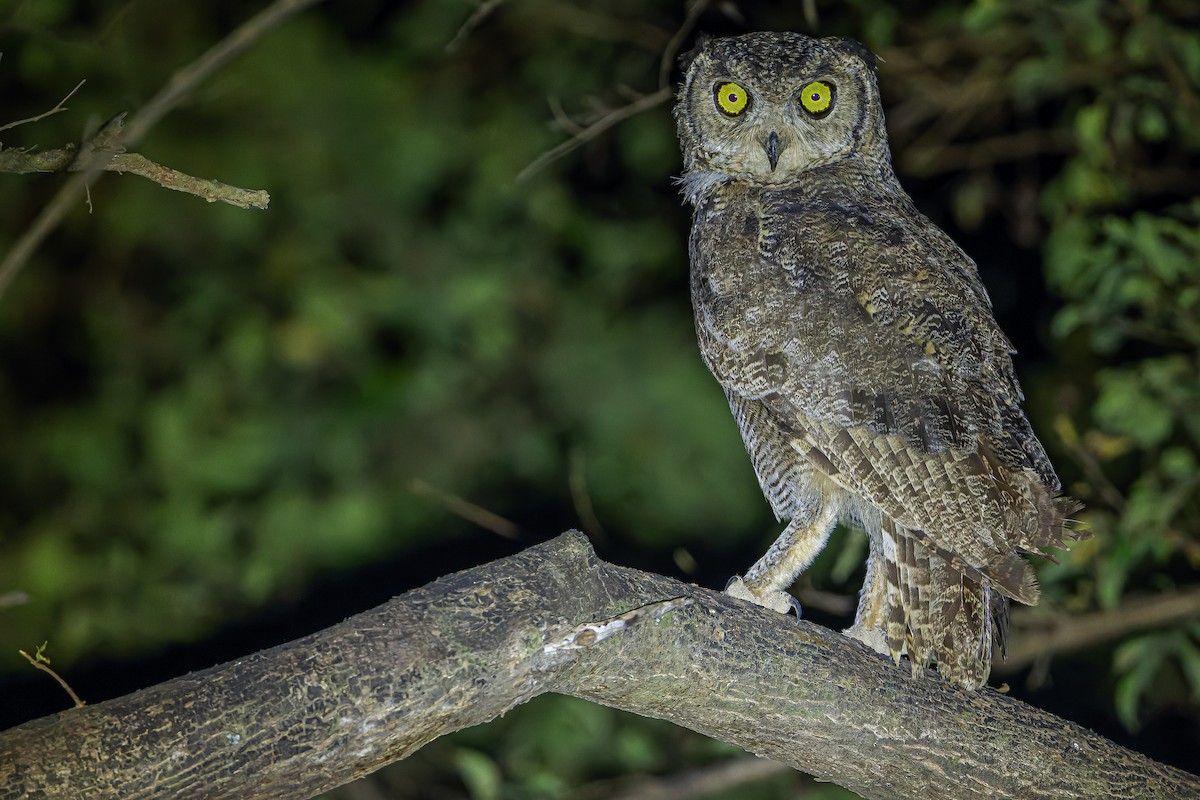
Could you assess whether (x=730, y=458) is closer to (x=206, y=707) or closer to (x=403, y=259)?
(x=403, y=259)

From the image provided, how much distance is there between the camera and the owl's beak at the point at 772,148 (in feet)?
9.05

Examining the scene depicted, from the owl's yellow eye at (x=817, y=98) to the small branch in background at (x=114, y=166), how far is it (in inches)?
69.3

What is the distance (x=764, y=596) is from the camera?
8.45 feet

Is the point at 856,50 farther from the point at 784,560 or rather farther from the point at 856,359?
the point at 784,560

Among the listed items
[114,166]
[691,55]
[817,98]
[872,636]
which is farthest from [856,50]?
[114,166]

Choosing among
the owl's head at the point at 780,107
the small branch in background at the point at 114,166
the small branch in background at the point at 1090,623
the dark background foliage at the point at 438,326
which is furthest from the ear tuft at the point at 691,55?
the small branch in background at the point at 1090,623

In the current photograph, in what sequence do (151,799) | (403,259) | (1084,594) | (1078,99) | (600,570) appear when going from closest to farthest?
1. (151,799)
2. (600,570)
3. (1084,594)
4. (1078,99)
5. (403,259)

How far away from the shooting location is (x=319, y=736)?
157 centimetres

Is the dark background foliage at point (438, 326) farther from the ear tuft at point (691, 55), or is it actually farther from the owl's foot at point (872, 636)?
the owl's foot at point (872, 636)

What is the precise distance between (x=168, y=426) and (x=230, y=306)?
61 centimetres

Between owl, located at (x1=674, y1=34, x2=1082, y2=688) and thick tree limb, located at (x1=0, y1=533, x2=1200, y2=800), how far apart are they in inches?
7.2

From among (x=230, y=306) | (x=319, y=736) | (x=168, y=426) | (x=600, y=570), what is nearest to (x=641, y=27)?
(x=230, y=306)

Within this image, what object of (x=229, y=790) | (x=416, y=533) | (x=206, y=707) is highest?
(x=206, y=707)

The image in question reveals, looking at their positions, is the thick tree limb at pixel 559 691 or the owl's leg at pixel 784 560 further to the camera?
the owl's leg at pixel 784 560
